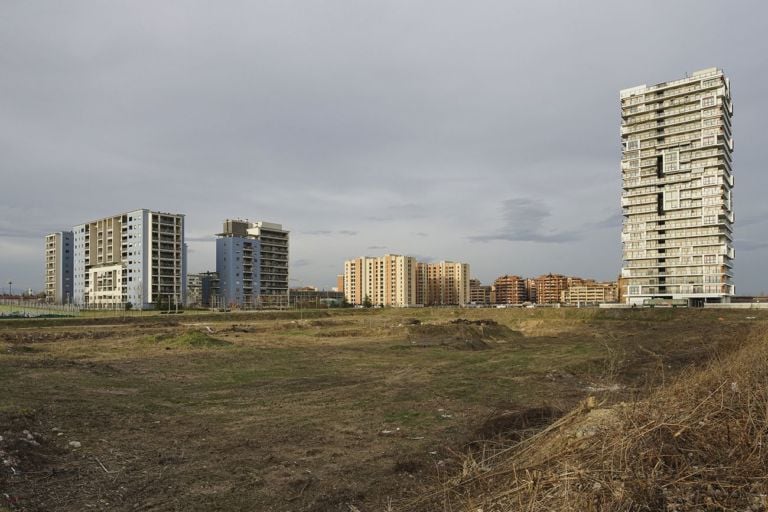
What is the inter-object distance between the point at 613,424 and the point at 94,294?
149026mm

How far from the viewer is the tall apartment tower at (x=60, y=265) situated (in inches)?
5984

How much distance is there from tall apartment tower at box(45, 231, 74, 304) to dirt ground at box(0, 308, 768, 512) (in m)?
137

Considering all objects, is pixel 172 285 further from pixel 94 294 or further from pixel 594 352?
pixel 594 352

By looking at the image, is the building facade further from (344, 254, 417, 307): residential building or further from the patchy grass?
the patchy grass

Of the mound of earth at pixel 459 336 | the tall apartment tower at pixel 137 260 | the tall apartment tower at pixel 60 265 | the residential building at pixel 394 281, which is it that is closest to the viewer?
the mound of earth at pixel 459 336

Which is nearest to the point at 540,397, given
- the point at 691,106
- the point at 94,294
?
the point at 691,106

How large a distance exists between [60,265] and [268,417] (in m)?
169

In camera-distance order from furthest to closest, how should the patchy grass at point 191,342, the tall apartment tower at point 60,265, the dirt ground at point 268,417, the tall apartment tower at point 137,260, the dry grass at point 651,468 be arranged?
the tall apartment tower at point 60,265 → the tall apartment tower at point 137,260 → the patchy grass at point 191,342 → the dirt ground at point 268,417 → the dry grass at point 651,468

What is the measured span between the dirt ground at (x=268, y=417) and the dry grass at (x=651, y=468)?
206cm

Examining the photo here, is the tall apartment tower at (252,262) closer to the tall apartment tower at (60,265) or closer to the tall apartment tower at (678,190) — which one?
the tall apartment tower at (60,265)

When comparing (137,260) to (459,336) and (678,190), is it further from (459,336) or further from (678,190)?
(678,190)

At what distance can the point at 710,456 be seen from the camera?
599 cm

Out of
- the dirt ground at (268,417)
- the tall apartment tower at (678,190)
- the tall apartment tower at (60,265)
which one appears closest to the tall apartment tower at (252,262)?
the tall apartment tower at (60,265)

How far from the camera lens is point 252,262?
472ft
